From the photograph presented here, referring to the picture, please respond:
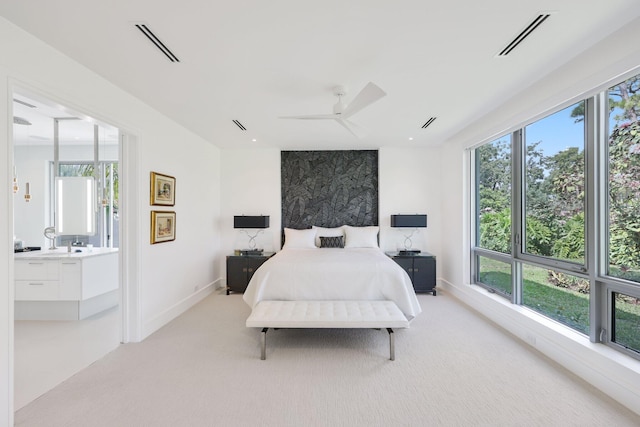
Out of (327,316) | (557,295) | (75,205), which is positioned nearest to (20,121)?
(75,205)

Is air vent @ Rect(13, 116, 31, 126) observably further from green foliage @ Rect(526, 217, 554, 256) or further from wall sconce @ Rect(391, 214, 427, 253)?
green foliage @ Rect(526, 217, 554, 256)

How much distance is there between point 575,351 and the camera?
8.05 ft

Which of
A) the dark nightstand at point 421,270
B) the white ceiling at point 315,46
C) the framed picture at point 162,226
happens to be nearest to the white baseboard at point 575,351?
the dark nightstand at point 421,270

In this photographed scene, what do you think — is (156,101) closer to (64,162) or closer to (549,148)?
(549,148)

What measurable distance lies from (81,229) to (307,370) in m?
5.24

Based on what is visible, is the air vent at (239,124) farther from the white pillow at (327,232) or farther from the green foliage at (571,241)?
the green foliage at (571,241)

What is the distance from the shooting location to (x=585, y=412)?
1.98 m

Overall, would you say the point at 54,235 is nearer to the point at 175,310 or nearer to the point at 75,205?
the point at 75,205

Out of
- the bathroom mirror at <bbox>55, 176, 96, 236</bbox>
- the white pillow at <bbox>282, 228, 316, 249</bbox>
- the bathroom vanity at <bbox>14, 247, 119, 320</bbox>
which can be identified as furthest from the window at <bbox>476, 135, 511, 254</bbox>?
the bathroom mirror at <bbox>55, 176, 96, 236</bbox>

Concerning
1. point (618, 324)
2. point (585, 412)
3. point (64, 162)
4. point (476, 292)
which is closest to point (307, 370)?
point (585, 412)

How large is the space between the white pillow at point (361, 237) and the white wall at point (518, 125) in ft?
4.57

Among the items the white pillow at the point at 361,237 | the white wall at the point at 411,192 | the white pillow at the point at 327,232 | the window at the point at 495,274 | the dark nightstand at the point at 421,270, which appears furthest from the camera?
the white wall at the point at 411,192

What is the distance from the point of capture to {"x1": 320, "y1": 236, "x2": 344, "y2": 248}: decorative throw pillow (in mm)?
5180

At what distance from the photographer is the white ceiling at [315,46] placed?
1.77m
